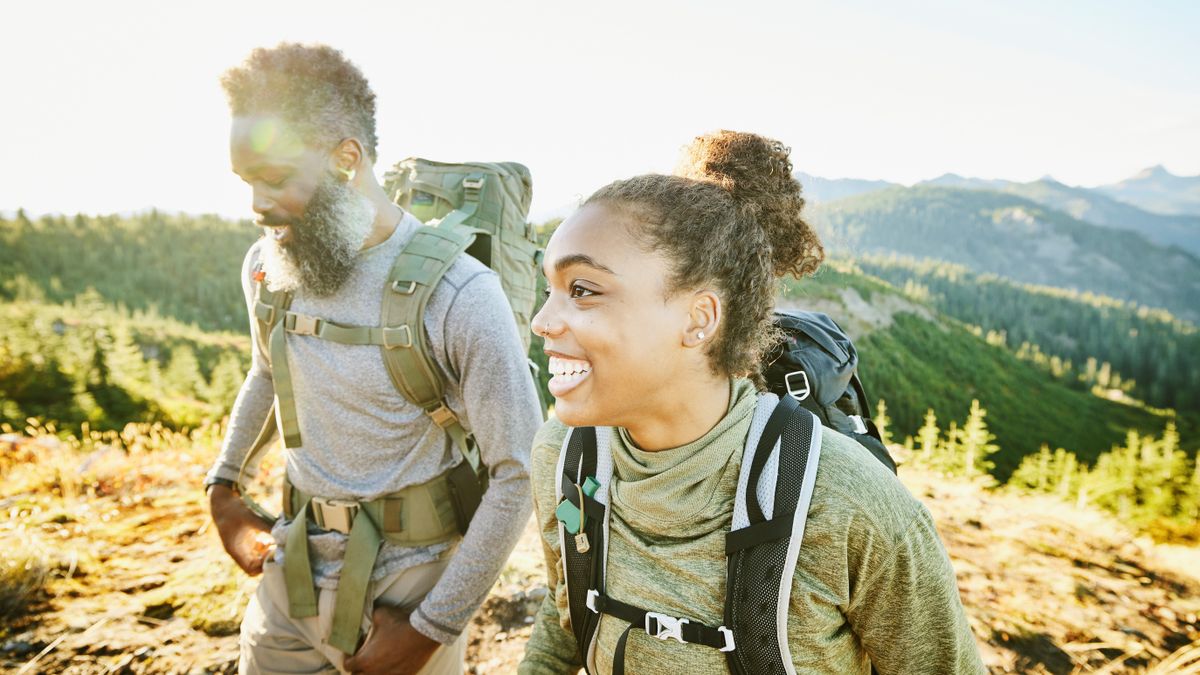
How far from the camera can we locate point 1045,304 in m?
132

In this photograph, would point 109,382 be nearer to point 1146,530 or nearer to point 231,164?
point 231,164

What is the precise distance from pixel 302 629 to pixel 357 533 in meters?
0.45

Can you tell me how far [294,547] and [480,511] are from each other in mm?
712

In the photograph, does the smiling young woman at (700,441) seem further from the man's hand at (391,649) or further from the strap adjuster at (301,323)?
the strap adjuster at (301,323)

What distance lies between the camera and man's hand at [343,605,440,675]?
2.05 meters

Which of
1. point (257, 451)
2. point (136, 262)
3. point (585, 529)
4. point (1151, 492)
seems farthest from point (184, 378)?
point (136, 262)

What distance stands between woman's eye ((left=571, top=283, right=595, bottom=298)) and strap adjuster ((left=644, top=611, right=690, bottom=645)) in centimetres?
78

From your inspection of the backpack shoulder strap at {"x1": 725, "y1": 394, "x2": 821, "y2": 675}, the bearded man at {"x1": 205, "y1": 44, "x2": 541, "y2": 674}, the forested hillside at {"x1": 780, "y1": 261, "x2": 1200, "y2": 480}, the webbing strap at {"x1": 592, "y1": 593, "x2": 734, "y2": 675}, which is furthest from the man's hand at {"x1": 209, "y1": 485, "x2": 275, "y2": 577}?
the forested hillside at {"x1": 780, "y1": 261, "x2": 1200, "y2": 480}

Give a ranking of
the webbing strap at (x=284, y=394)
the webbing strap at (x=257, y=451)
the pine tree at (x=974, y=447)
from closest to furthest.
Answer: the webbing strap at (x=284, y=394), the webbing strap at (x=257, y=451), the pine tree at (x=974, y=447)

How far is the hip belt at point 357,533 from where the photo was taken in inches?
83.6

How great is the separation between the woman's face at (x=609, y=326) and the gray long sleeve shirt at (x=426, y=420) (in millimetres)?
642

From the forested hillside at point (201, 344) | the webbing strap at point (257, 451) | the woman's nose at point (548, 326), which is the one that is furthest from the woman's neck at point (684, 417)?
the webbing strap at point (257, 451)

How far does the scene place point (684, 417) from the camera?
1.56 m

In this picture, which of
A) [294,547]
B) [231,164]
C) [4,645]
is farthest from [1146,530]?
[4,645]
